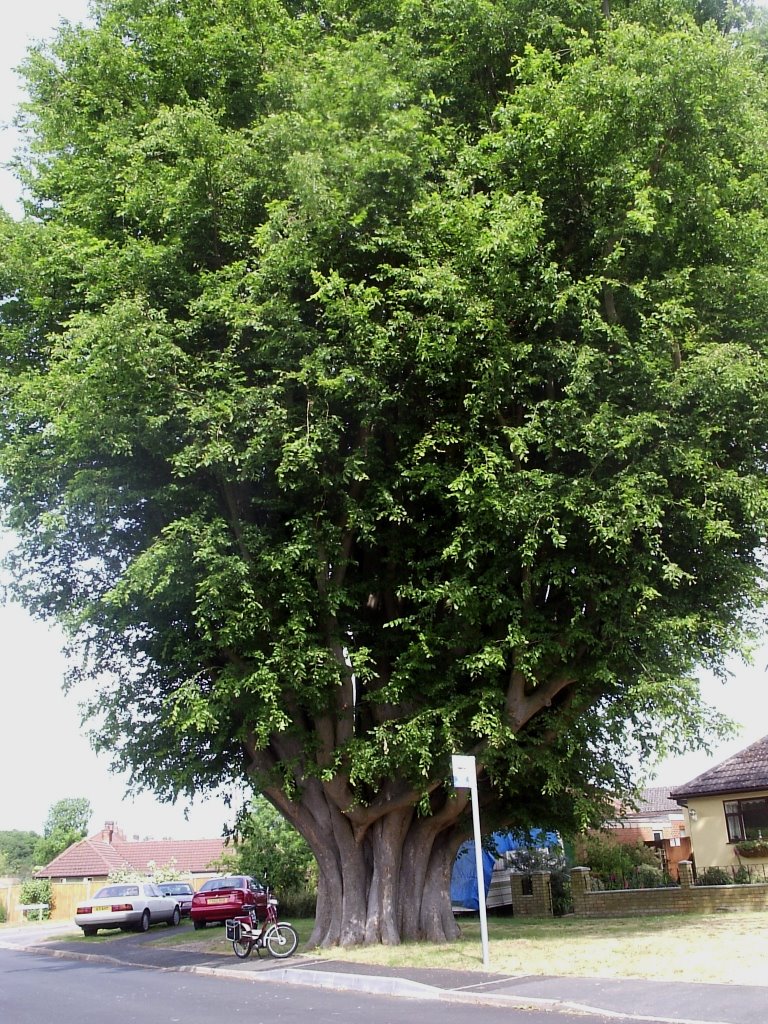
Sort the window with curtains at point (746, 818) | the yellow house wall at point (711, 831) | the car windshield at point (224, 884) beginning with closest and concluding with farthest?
the car windshield at point (224, 884) < the window with curtains at point (746, 818) < the yellow house wall at point (711, 831)

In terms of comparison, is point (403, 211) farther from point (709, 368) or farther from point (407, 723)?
point (407, 723)

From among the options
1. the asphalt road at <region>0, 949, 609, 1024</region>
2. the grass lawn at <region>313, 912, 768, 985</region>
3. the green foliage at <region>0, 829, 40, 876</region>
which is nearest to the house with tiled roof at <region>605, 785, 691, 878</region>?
the grass lawn at <region>313, 912, 768, 985</region>

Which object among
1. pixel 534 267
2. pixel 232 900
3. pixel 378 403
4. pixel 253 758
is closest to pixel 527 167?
pixel 534 267

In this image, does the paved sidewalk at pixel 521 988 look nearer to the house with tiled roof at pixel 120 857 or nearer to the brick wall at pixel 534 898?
the brick wall at pixel 534 898

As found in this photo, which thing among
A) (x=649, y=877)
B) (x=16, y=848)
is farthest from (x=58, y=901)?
(x=16, y=848)

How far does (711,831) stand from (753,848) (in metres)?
2.46

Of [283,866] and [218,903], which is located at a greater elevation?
[283,866]

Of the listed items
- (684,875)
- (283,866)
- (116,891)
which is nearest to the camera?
(684,875)

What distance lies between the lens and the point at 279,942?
625 inches

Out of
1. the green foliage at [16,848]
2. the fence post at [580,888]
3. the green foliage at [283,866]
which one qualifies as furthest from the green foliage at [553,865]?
the green foliage at [16,848]

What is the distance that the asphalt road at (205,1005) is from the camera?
9.63m

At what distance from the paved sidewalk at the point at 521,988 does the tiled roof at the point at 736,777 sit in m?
15.6

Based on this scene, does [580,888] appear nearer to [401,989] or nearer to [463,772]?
[463,772]

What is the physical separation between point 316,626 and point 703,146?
9.72m
